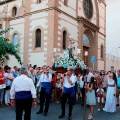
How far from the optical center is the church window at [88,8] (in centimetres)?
2817

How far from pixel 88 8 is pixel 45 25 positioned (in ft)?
30.3

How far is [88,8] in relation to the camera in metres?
29.1

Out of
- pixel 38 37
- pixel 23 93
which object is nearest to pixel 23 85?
pixel 23 93

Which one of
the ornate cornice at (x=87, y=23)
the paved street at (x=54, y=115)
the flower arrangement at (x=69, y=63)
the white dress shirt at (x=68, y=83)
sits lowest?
the paved street at (x=54, y=115)

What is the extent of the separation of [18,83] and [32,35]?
56.8 feet

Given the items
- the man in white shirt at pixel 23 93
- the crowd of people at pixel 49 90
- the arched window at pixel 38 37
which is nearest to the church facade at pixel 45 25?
the arched window at pixel 38 37

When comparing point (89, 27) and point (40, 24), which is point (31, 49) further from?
point (89, 27)

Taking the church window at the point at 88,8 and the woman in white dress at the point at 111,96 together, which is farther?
the church window at the point at 88,8

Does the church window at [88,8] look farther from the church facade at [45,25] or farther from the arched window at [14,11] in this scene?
the arched window at [14,11]

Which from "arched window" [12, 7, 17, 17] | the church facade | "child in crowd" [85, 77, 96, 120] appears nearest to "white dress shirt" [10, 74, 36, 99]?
"child in crowd" [85, 77, 96, 120]

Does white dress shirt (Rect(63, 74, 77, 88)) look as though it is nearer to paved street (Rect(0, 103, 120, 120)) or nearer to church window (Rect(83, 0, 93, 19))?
paved street (Rect(0, 103, 120, 120))

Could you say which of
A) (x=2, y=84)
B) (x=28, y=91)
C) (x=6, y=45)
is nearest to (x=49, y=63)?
(x=6, y=45)

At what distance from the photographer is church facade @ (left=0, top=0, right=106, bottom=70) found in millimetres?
21695

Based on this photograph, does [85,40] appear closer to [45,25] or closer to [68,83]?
[45,25]
